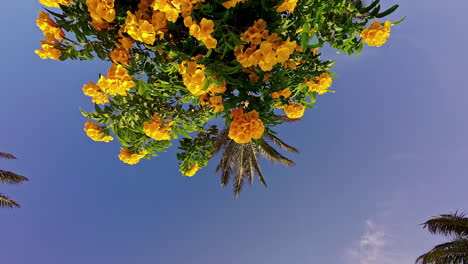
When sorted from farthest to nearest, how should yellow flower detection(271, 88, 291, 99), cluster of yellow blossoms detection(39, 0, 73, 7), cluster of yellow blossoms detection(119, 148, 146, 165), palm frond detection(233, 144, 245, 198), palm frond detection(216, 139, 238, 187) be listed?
palm frond detection(233, 144, 245, 198) < palm frond detection(216, 139, 238, 187) < cluster of yellow blossoms detection(119, 148, 146, 165) < yellow flower detection(271, 88, 291, 99) < cluster of yellow blossoms detection(39, 0, 73, 7)

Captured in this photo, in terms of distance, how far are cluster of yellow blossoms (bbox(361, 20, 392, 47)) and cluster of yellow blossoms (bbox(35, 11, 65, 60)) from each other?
8.57 feet

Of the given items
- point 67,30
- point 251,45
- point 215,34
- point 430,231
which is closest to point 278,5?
point 251,45

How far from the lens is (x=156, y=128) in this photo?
10.0 ft

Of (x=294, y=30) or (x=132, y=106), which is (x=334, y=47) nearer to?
(x=294, y=30)

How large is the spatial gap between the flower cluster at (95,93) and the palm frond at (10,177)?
10.6 metres

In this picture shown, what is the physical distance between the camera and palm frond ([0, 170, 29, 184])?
11203 mm

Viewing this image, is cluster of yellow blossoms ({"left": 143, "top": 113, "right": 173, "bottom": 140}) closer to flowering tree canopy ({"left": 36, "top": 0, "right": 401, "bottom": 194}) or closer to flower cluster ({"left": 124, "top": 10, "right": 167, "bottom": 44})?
flowering tree canopy ({"left": 36, "top": 0, "right": 401, "bottom": 194})

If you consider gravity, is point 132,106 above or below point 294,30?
below

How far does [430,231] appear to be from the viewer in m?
10.1

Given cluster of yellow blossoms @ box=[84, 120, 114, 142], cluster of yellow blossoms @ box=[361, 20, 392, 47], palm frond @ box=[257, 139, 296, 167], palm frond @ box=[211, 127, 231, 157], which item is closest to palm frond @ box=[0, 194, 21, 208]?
palm frond @ box=[211, 127, 231, 157]

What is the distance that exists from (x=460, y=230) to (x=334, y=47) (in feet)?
31.5

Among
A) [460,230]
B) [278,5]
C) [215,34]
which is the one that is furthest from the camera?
[460,230]

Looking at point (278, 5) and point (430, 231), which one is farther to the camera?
point (430, 231)

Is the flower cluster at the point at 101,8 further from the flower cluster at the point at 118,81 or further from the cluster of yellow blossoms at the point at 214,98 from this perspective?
the cluster of yellow blossoms at the point at 214,98
